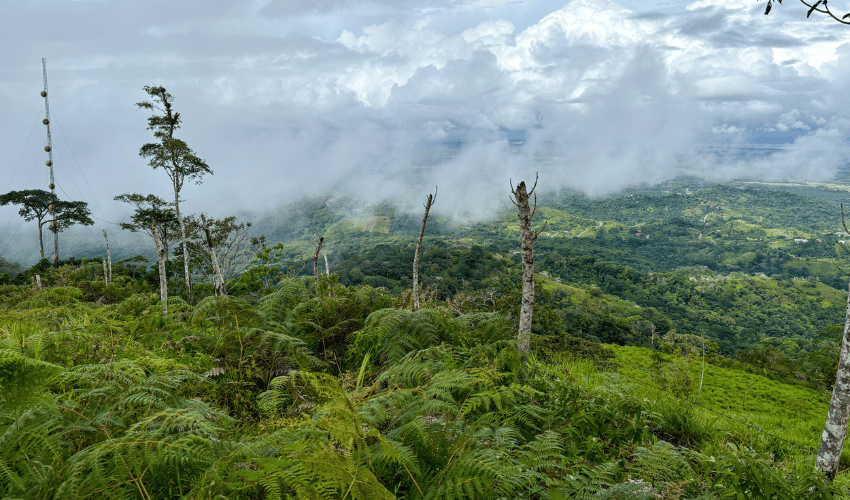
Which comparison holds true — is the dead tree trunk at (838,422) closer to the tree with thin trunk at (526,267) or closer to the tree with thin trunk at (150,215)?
the tree with thin trunk at (526,267)

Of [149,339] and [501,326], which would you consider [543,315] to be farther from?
[149,339]

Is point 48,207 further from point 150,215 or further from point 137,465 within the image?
point 137,465

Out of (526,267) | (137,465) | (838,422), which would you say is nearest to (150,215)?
(526,267)

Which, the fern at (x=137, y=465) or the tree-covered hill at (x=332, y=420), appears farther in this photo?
the tree-covered hill at (x=332, y=420)

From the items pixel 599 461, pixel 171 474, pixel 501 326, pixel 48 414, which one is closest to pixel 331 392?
pixel 171 474

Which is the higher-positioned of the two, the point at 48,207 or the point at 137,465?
the point at 48,207

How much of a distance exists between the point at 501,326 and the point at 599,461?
9.24ft

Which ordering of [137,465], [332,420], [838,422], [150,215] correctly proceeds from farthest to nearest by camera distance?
[150,215] → [838,422] → [332,420] → [137,465]

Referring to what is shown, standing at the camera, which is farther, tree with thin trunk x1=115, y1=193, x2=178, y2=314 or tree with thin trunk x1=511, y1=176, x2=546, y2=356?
tree with thin trunk x1=115, y1=193, x2=178, y2=314

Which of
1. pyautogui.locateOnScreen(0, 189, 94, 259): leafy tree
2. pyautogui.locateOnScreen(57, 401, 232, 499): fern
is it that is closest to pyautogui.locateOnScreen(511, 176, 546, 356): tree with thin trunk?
pyautogui.locateOnScreen(57, 401, 232, 499): fern

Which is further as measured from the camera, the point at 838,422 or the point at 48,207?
the point at 48,207

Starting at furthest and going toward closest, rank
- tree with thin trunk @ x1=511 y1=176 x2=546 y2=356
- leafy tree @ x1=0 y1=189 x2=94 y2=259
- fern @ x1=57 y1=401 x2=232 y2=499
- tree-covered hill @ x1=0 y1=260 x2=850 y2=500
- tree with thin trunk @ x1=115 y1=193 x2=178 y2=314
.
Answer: leafy tree @ x1=0 y1=189 x2=94 y2=259 → tree with thin trunk @ x1=115 y1=193 x2=178 y2=314 → tree with thin trunk @ x1=511 y1=176 x2=546 y2=356 → tree-covered hill @ x1=0 y1=260 x2=850 y2=500 → fern @ x1=57 y1=401 x2=232 y2=499

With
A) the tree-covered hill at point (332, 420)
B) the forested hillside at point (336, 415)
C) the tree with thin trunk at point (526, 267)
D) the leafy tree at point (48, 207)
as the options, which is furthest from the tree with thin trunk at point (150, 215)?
the tree with thin trunk at point (526, 267)

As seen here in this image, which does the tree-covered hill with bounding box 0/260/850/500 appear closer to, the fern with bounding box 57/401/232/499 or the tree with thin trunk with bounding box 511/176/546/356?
the fern with bounding box 57/401/232/499
